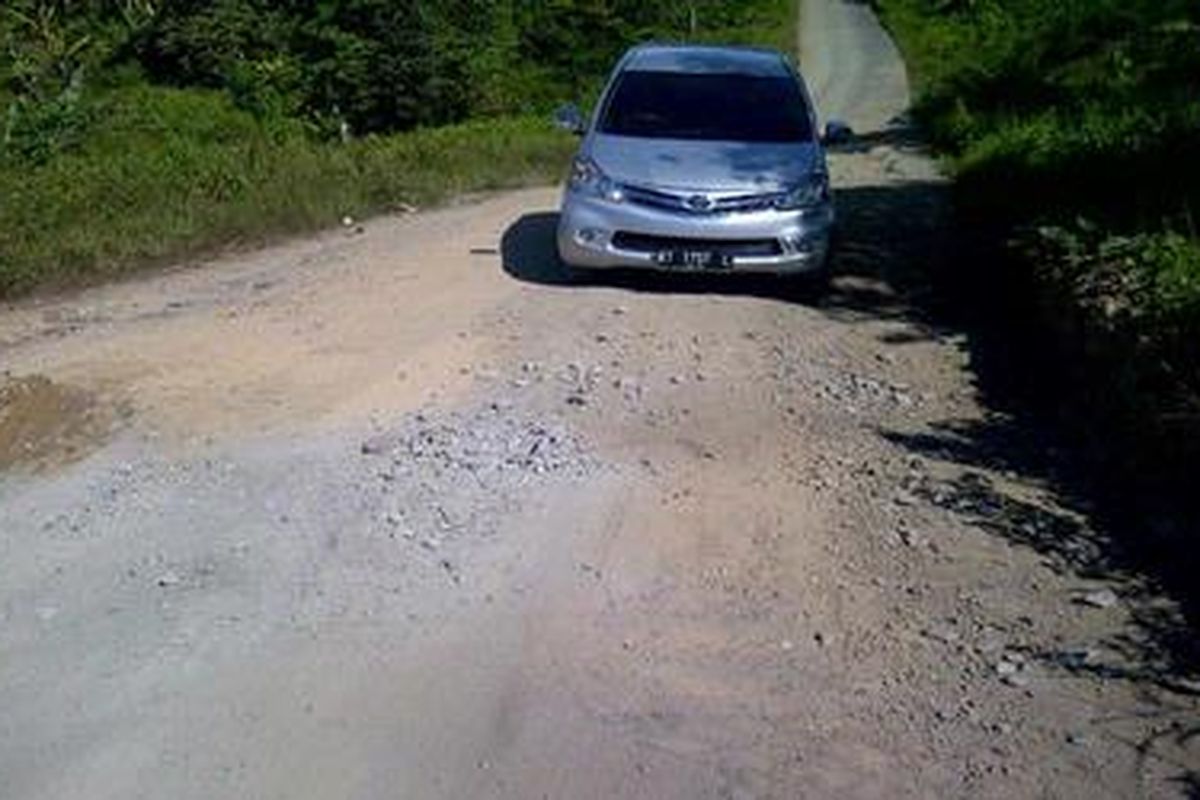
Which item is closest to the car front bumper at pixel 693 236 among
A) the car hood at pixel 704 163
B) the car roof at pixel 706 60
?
the car hood at pixel 704 163

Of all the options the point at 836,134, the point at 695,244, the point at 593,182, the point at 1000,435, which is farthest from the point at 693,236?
the point at 1000,435

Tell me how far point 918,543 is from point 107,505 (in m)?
3.37

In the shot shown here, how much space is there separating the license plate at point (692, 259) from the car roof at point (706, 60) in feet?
6.91

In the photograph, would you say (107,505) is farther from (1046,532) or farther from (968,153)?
(968,153)

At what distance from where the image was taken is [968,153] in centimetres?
1792

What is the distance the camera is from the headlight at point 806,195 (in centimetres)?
1039

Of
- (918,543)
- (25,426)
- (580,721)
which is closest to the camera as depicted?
(580,721)

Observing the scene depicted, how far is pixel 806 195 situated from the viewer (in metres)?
10.6

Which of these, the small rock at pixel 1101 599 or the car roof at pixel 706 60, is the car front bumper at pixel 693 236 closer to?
the car roof at pixel 706 60

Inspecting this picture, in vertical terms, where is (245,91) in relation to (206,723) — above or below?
below

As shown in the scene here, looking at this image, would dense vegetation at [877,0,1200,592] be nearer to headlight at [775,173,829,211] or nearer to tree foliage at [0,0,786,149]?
headlight at [775,173,829,211]

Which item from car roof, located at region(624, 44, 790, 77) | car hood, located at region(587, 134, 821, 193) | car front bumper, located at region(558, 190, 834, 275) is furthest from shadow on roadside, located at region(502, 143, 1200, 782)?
car roof, located at region(624, 44, 790, 77)

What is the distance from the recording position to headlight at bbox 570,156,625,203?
34.2ft

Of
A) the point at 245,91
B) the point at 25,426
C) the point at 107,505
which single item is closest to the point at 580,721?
the point at 107,505
